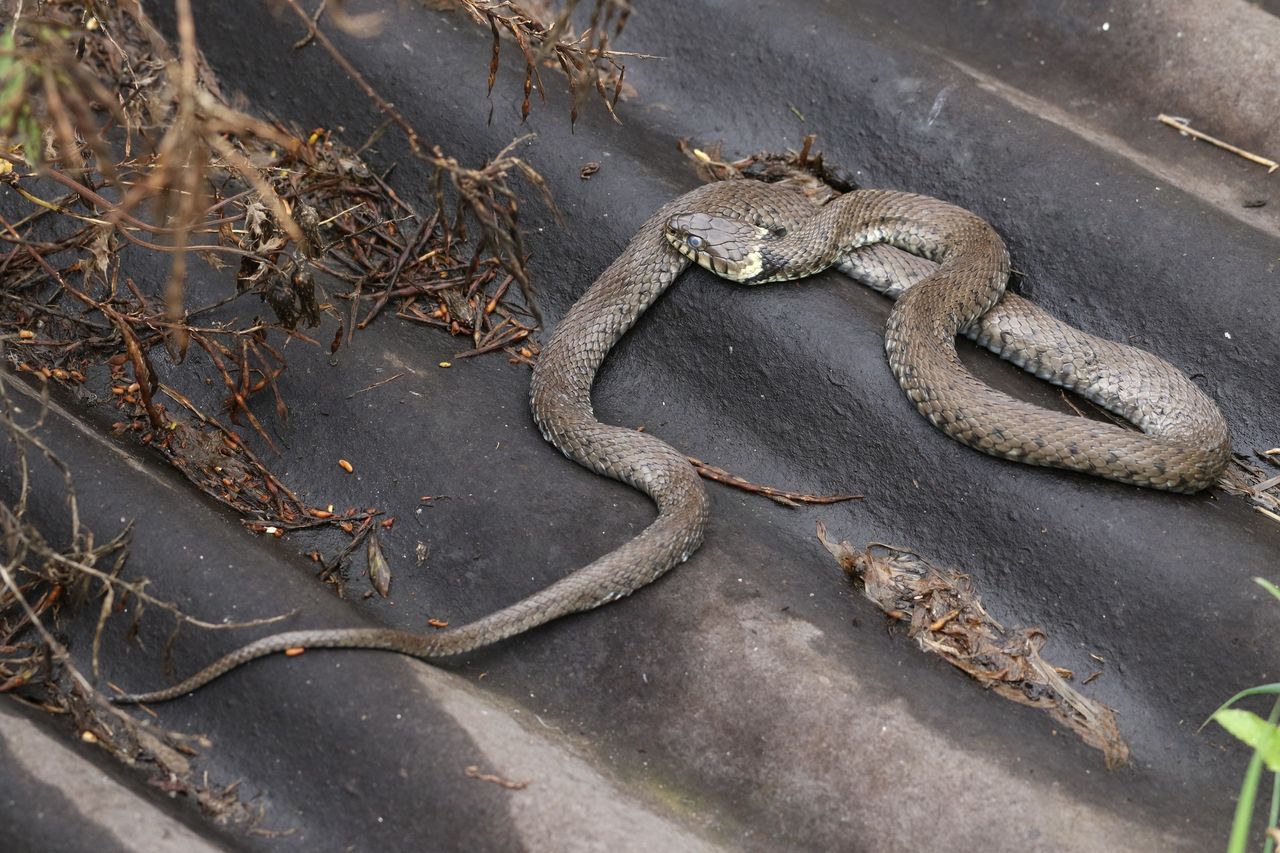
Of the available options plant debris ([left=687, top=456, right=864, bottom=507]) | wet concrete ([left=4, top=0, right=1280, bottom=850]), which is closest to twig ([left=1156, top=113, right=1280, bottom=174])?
wet concrete ([left=4, top=0, right=1280, bottom=850])

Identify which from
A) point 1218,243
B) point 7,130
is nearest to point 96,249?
point 7,130

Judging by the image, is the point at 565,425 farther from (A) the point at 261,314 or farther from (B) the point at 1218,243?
(B) the point at 1218,243

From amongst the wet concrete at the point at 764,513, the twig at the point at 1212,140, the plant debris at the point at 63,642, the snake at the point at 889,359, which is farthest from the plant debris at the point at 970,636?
the twig at the point at 1212,140

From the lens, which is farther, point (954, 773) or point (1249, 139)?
point (1249, 139)

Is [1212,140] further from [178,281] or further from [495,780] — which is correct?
[178,281]

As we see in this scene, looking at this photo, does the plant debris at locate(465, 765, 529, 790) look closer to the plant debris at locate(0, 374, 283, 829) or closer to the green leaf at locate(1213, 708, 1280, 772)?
the plant debris at locate(0, 374, 283, 829)

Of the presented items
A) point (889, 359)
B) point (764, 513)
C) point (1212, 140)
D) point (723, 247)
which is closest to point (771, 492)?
point (764, 513)

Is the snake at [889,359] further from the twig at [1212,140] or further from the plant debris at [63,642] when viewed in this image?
the twig at [1212,140]
